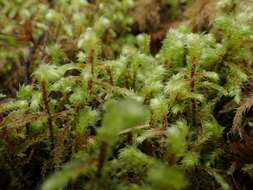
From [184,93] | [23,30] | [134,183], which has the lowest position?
[134,183]

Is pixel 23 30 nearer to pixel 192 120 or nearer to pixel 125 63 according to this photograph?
pixel 125 63

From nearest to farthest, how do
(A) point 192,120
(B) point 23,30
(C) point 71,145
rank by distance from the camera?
(C) point 71,145 < (A) point 192,120 < (B) point 23,30

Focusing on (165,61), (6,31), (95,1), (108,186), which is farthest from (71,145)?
(95,1)

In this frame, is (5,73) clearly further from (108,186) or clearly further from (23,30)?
(108,186)

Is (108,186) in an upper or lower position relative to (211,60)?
lower

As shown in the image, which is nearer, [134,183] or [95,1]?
[134,183]

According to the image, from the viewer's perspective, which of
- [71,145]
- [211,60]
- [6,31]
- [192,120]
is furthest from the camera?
[6,31]

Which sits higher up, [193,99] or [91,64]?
[91,64]

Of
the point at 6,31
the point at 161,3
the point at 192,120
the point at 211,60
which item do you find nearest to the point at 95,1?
the point at 161,3

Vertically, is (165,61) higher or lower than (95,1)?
lower
